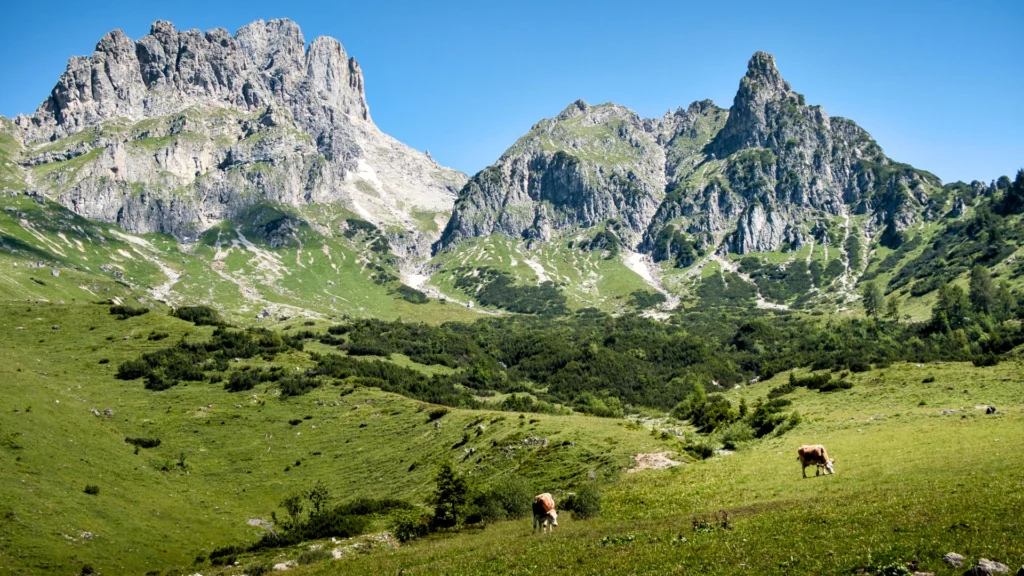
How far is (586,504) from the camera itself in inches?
1496

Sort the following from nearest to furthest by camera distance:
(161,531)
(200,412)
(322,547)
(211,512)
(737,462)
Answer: (322,547) → (737,462) → (161,531) → (211,512) → (200,412)

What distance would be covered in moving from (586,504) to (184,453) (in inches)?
3115

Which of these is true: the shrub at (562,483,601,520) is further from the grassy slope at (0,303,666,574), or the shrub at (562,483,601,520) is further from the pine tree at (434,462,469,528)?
the grassy slope at (0,303,666,574)

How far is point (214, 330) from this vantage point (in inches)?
6112

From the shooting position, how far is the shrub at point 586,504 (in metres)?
37.5

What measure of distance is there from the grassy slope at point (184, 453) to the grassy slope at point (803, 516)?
573 inches

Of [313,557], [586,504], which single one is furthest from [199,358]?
[586,504]

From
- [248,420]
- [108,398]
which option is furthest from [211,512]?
[108,398]

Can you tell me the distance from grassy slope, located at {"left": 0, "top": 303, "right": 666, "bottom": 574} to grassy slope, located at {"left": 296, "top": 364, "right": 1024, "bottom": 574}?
47.7ft

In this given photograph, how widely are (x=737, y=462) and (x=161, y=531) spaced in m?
61.9

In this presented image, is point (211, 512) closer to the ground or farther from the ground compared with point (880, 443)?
closer to the ground

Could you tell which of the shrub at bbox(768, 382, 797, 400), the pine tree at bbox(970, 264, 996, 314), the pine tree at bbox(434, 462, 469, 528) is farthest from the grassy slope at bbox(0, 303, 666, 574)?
the pine tree at bbox(970, 264, 996, 314)

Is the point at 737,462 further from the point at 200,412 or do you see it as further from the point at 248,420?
the point at 200,412

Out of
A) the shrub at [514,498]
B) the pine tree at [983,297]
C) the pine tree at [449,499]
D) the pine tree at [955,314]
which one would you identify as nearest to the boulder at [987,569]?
the shrub at [514,498]
